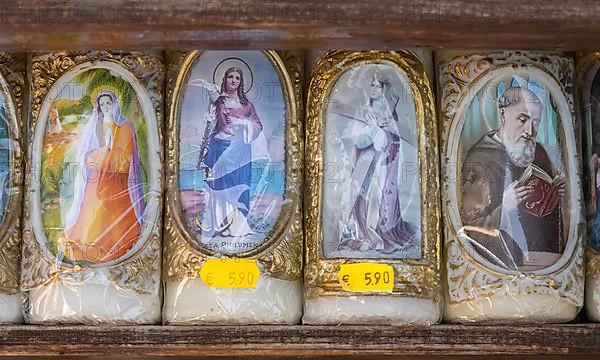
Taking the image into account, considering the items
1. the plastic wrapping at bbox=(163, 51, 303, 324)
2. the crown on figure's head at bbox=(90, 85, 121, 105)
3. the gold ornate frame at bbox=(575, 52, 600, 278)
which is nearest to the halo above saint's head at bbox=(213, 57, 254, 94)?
the plastic wrapping at bbox=(163, 51, 303, 324)

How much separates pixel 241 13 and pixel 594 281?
0.46m

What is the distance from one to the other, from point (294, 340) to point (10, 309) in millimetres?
294

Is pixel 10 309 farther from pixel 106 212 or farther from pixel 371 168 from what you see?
pixel 371 168

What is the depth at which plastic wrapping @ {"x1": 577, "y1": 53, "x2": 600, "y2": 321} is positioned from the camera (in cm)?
Answer: 104

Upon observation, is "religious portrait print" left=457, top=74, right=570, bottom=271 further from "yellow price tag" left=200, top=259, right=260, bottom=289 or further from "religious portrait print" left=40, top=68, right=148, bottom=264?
"religious portrait print" left=40, top=68, right=148, bottom=264

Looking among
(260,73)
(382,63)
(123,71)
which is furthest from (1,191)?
(382,63)

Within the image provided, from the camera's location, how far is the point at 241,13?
2.88 ft

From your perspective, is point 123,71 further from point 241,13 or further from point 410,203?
point 410,203

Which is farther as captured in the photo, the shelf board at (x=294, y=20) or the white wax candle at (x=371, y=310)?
the white wax candle at (x=371, y=310)

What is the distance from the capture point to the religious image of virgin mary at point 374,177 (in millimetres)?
1014

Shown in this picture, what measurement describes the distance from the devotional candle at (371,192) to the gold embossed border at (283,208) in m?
0.01

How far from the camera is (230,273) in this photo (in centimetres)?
100

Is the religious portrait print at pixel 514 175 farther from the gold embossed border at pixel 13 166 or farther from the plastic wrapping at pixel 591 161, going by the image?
the gold embossed border at pixel 13 166

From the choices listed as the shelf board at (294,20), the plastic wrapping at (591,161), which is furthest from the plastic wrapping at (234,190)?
the plastic wrapping at (591,161)
